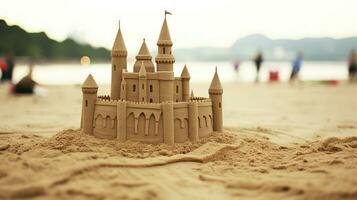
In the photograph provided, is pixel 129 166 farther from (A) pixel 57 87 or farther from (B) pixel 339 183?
(A) pixel 57 87

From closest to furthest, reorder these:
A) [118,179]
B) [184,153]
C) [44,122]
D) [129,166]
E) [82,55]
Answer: [118,179]
[129,166]
[184,153]
[44,122]
[82,55]

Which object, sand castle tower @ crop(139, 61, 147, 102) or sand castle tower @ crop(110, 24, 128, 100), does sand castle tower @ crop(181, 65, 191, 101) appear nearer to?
sand castle tower @ crop(139, 61, 147, 102)

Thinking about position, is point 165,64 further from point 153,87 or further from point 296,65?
point 296,65

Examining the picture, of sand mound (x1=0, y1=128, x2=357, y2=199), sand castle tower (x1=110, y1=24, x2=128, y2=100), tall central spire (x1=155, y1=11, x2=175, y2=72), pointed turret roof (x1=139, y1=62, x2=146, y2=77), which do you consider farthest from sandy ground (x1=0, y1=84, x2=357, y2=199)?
tall central spire (x1=155, y1=11, x2=175, y2=72)

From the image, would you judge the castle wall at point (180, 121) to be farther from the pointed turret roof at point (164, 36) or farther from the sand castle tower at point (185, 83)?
the pointed turret roof at point (164, 36)

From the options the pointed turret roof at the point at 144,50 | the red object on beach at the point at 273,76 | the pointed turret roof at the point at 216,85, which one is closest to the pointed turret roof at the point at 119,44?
the pointed turret roof at the point at 144,50

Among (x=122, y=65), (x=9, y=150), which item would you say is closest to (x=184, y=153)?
(x=122, y=65)
